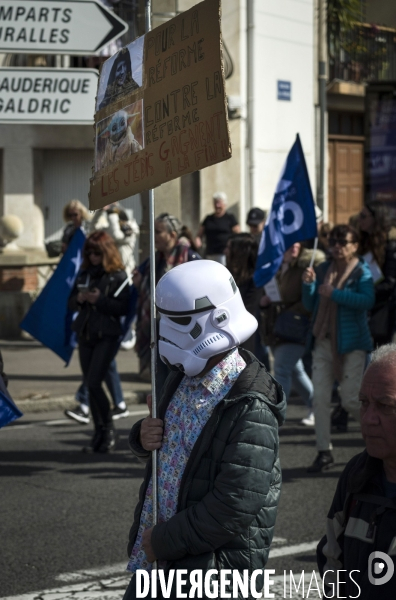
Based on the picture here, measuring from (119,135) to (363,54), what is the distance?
24.1 meters

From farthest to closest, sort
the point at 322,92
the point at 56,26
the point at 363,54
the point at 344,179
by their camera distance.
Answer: the point at 363,54 → the point at 344,179 → the point at 322,92 → the point at 56,26

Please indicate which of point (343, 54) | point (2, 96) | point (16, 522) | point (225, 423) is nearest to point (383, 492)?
point (225, 423)

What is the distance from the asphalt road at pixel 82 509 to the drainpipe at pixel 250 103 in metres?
11.7

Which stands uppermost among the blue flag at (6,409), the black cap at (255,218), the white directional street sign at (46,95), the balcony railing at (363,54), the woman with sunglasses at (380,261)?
the balcony railing at (363,54)

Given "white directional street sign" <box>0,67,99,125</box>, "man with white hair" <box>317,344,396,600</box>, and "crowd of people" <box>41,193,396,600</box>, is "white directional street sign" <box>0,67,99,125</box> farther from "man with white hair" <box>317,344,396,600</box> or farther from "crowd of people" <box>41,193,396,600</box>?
"man with white hair" <box>317,344,396,600</box>

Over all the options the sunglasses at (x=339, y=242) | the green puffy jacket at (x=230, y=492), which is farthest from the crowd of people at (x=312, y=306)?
the green puffy jacket at (x=230, y=492)

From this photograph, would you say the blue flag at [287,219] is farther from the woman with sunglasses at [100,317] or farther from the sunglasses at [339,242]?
the woman with sunglasses at [100,317]

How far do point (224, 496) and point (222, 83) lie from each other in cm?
129

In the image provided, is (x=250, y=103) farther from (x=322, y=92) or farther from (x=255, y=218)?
(x=255, y=218)

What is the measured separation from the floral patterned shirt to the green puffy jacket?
0.12ft

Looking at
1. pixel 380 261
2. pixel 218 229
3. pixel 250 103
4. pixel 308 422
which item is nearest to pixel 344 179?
pixel 250 103

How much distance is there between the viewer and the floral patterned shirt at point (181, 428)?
330 centimetres

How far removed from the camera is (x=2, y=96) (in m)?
7.87

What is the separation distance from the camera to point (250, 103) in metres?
20.7
